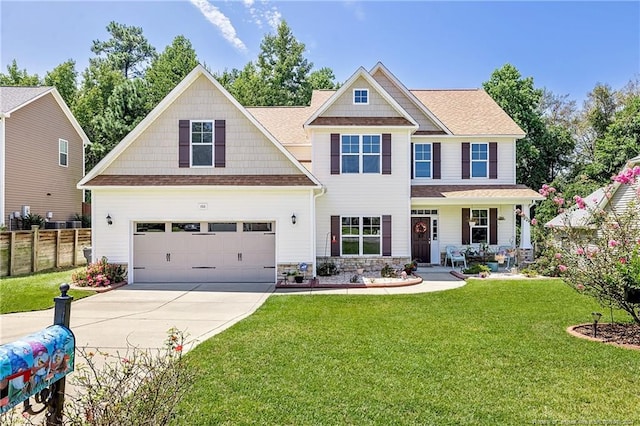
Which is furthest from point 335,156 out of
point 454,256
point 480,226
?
point 480,226

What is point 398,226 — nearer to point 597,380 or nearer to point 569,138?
point 597,380

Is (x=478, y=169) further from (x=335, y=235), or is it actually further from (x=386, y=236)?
(x=335, y=235)

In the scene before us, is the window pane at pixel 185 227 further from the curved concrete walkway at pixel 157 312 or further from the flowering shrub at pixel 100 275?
the flowering shrub at pixel 100 275

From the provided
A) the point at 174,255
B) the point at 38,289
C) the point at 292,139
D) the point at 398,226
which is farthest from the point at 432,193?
the point at 38,289

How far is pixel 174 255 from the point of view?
1371 cm

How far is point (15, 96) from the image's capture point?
19047 mm

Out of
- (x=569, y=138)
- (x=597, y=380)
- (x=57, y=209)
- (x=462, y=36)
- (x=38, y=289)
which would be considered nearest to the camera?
(x=597, y=380)

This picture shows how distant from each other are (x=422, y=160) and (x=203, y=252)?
403 inches

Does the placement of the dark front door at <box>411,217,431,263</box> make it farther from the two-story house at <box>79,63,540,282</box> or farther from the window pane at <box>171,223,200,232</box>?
the window pane at <box>171,223,200,232</box>

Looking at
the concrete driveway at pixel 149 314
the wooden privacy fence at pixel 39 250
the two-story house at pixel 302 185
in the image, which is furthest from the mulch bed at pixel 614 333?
the wooden privacy fence at pixel 39 250

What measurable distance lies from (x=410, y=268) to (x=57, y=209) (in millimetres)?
18288

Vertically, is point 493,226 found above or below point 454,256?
above

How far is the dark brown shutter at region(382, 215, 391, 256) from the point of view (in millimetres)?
15695

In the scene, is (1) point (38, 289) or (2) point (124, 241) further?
(2) point (124, 241)
